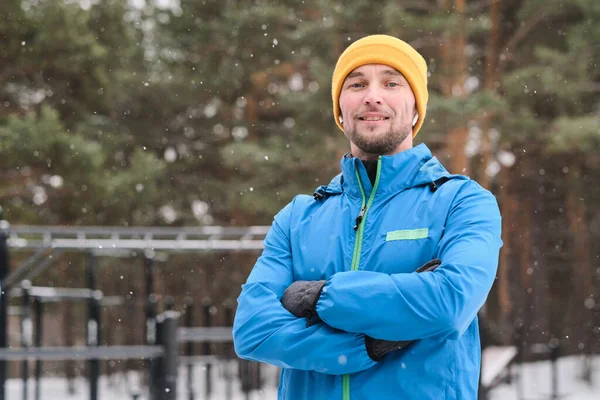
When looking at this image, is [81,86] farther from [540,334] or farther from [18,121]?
[540,334]

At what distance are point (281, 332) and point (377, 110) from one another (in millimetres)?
708

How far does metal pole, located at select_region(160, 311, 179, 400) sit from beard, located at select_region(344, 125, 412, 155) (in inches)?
88.2

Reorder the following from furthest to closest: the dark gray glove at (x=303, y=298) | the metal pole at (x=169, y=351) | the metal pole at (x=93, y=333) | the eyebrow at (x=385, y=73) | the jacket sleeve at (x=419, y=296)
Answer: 1. the metal pole at (x=93, y=333)
2. the metal pole at (x=169, y=351)
3. the eyebrow at (x=385, y=73)
4. the dark gray glove at (x=303, y=298)
5. the jacket sleeve at (x=419, y=296)

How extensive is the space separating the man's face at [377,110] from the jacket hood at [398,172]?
58 millimetres

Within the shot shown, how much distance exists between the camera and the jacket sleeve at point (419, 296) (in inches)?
80.4

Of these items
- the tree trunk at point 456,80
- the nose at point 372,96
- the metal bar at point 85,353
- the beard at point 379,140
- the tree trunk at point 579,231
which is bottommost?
the metal bar at point 85,353

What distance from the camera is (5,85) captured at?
55.2ft

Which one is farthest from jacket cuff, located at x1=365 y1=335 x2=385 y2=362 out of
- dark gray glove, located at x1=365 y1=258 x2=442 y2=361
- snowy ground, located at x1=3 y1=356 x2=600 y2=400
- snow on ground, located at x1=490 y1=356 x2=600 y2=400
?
snow on ground, located at x1=490 y1=356 x2=600 y2=400

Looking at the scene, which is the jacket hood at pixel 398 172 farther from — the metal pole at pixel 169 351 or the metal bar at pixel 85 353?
the metal bar at pixel 85 353

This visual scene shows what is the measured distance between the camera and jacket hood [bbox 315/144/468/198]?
229cm

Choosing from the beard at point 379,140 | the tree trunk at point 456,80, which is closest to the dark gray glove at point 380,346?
the beard at point 379,140

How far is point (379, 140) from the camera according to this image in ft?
7.64

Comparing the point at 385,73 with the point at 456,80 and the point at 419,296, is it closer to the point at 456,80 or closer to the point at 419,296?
the point at 419,296

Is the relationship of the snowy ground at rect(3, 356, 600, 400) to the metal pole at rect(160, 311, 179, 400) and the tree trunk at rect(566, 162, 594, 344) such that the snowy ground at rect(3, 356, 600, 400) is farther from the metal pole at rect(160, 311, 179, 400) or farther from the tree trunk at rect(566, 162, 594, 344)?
the tree trunk at rect(566, 162, 594, 344)
